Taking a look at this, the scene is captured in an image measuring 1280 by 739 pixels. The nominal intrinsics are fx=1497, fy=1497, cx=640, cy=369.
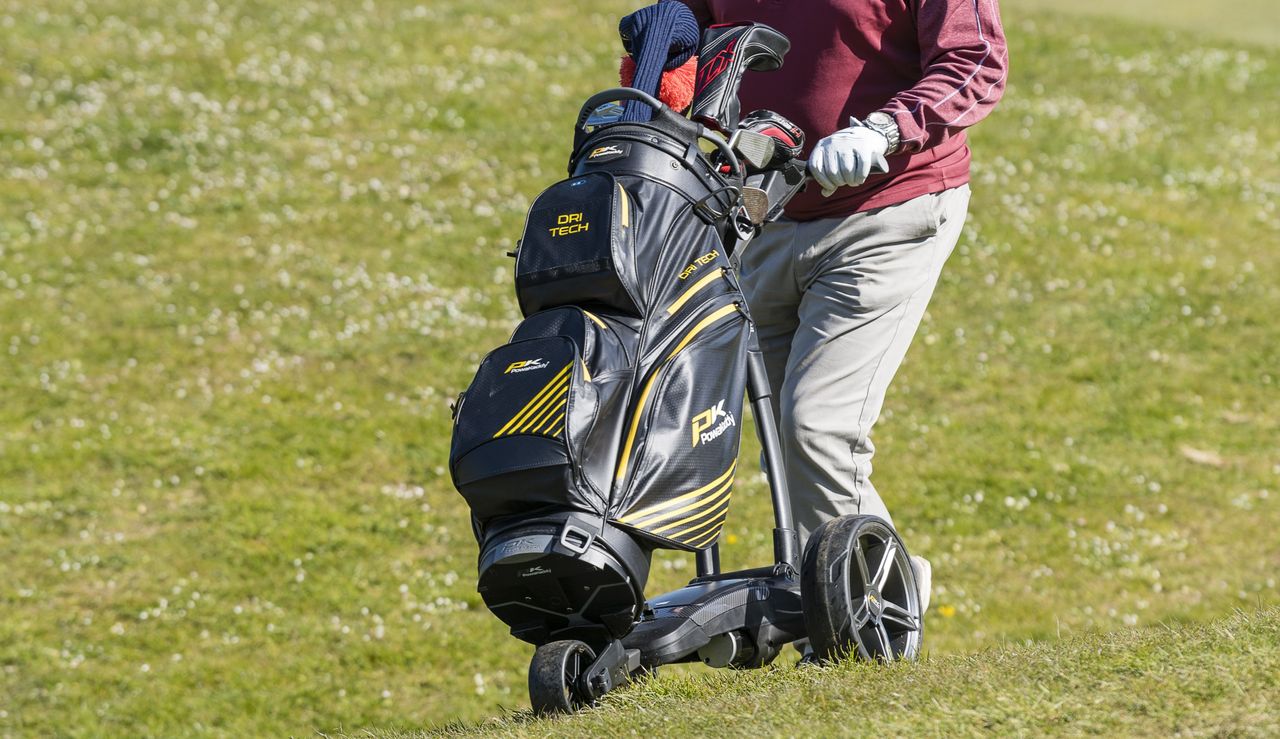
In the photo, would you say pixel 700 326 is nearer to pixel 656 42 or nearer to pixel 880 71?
pixel 656 42

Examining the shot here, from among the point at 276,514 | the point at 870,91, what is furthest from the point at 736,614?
the point at 276,514

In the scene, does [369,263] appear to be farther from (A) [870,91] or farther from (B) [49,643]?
(A) [870,91]

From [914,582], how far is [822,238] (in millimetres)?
1084

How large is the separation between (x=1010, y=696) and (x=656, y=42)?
2.08 m

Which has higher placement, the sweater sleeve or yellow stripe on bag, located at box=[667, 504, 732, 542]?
the sweater sleeve

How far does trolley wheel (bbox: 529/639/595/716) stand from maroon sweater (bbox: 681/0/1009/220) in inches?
63.9

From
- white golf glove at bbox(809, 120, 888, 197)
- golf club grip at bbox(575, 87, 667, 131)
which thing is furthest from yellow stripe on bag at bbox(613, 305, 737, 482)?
golf club grip at bbox(575, 87, 667, 131)

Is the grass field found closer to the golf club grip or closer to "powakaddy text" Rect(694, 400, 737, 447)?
"powakaddy text" Rect(694, 400, 737, 447)

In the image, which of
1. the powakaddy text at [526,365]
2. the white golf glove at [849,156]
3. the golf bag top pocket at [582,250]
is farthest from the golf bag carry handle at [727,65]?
the powakaddy text at [526,365]

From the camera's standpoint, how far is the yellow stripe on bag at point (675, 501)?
363cm

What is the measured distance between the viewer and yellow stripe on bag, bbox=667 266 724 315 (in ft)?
12.9

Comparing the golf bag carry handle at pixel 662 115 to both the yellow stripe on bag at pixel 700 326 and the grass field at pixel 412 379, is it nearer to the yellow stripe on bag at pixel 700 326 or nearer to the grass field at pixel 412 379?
the yellow stripe on bag at pixel 700 326

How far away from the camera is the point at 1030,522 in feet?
26.4

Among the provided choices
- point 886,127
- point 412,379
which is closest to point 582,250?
point 886,127
